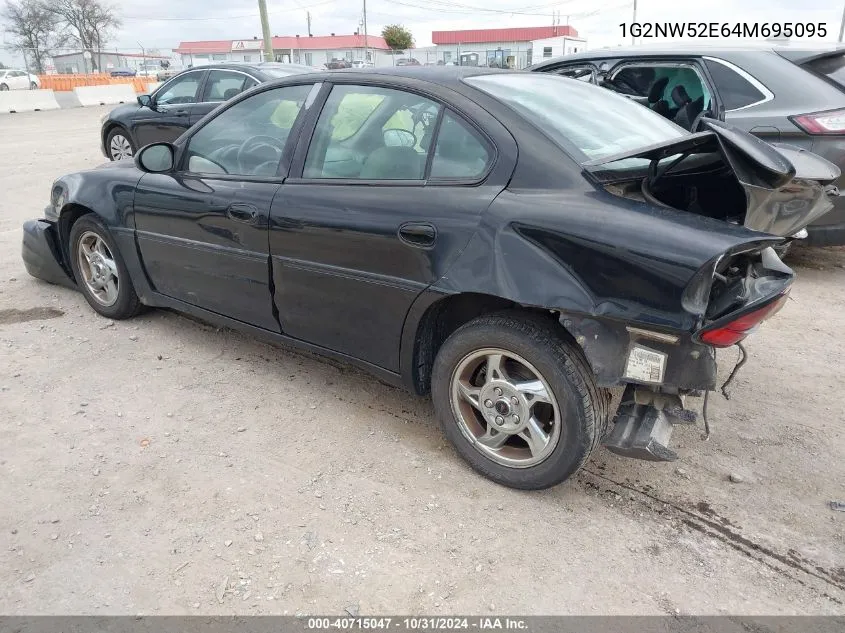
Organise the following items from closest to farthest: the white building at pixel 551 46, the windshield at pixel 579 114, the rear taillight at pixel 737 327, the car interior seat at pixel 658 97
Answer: the rear taillight at pixel 737 327, the windshield at pixel 579 114, the car interior seat at pixel 658 97, the white building at pixel 551 46

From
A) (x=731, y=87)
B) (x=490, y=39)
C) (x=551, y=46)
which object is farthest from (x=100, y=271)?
(x=490, y=39)

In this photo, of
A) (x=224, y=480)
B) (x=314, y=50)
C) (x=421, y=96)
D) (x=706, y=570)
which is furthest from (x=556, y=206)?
(x=314, y=50)

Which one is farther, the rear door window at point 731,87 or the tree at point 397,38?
the tree at point 397,38

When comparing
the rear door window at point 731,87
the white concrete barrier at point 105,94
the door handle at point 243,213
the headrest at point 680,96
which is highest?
the rear door window at point 731,87

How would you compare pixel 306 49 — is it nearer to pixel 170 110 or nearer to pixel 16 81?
pixel 16 81

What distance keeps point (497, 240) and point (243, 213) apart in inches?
57.4

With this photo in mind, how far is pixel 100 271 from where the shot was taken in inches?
175

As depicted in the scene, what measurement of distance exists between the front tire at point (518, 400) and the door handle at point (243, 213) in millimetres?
1221

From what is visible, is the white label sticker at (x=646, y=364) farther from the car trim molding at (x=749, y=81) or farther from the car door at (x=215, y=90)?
the car door at (x=215, y=90)

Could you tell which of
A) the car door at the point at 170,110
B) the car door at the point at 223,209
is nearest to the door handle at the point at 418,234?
the car door at the point at 223,209

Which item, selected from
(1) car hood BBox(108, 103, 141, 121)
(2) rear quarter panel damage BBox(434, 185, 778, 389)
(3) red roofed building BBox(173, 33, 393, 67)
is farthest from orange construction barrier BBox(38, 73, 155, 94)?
(3) red roofed building BBox(173, 33, 393, 67)

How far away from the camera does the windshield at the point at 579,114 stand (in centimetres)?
274

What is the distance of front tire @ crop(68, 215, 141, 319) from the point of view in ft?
14.0

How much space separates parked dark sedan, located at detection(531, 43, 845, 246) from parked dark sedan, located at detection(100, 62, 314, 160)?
4.67 meters
